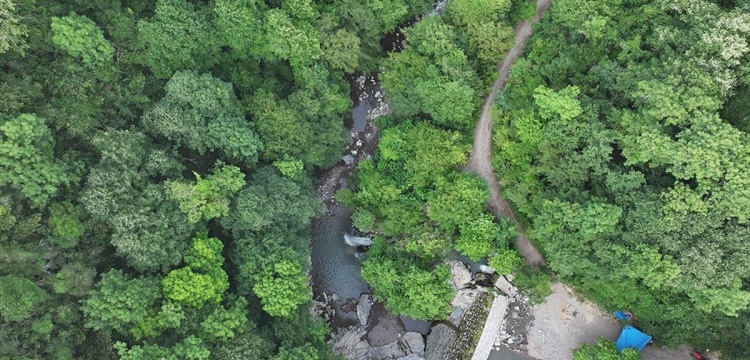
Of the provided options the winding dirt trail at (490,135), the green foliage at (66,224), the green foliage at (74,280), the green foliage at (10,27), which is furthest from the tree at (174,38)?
the winding dirt trail at (490,135)

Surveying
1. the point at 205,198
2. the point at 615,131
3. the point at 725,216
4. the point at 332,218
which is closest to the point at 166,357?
the point at 205,198

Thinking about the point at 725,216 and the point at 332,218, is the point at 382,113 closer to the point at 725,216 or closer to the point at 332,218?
the point at 332,218

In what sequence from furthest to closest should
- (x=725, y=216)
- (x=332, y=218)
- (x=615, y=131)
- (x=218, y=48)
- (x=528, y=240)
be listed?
(x=332, y=218)
(x=528, y=240)
(x=218, y=48)
(x=615, y=131)
(x=725, y=216)

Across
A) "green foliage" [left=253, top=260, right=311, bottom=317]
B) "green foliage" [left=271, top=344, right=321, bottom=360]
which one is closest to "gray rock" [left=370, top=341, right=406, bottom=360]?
"green foliage" [left=271, top=344, right=321, bottom=360]

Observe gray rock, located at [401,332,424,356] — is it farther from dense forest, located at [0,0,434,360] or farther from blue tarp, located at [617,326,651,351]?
blue tarp, located at [617,326,651,351]

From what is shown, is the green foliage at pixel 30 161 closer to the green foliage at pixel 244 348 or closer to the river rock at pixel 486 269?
the green foliage at pixel 244 348

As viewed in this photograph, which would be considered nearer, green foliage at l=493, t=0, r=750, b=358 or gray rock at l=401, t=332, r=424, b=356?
green foliage at l=493, t=0, r=750, b=358
